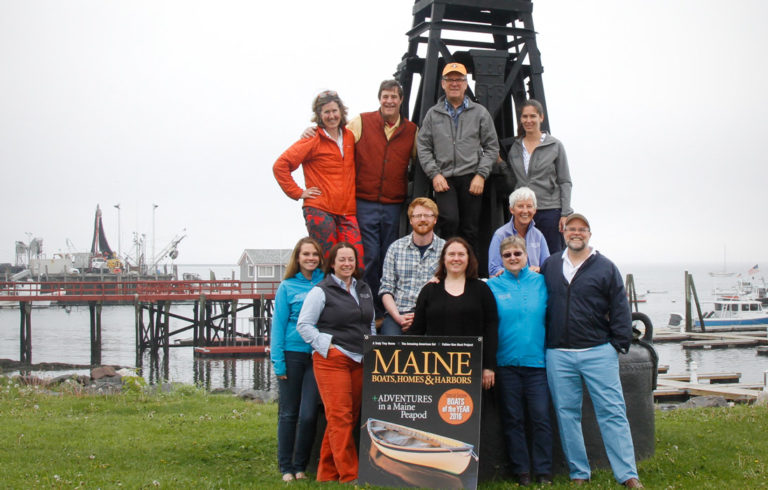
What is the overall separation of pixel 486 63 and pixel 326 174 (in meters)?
2.89

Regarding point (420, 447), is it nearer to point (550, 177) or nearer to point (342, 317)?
point (342, 317)

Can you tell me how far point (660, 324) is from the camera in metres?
70.8

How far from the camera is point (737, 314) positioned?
56.2 metres

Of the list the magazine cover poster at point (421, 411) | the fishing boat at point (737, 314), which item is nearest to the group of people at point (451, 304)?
the magazine cover poster at point (421, 411)

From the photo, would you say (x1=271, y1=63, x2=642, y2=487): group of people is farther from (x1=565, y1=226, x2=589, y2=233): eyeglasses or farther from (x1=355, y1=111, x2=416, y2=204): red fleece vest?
(x1=355, y1=111, x2=416, y2=204): red fleece vest

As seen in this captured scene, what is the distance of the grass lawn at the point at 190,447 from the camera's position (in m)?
6.78

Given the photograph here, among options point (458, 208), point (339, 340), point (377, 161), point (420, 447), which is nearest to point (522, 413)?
point (420, 447)

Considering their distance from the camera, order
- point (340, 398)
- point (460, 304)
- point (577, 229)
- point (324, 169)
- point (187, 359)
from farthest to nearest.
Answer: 1. point (187, 359)
2. point (324, 169)
3. point (340, 398)
4. point (577, 229)
5. point (460, 304)

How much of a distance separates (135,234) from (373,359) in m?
123

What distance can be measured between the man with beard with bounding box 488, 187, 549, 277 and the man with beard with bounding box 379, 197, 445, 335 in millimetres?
491

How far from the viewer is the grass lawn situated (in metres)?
6.78

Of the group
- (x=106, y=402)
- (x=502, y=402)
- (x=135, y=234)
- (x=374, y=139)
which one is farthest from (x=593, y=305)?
(x=135, y=234)

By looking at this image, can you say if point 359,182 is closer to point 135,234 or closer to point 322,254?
point 322,254

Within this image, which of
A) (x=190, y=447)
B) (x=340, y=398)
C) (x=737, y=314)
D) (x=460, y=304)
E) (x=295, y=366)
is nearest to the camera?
(x=460, y=304)
